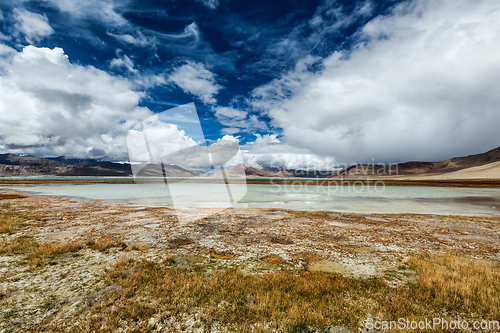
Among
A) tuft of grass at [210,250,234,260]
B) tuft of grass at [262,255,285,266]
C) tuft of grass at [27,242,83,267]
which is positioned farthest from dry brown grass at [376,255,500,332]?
tuft of grass at [27,242,83,267]

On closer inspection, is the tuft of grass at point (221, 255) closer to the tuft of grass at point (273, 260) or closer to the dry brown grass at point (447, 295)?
the tuft of grass at point (273, 260)

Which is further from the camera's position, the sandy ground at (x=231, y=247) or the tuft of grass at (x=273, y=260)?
the tuft of grass at (x=273, y=260)

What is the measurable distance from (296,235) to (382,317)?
9255 millimetres

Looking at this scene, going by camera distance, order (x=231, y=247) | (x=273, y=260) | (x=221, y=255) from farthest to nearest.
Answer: (x=231, y=247) < (x=221, y=255) < (x=273, y=260)

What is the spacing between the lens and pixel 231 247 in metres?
12.2

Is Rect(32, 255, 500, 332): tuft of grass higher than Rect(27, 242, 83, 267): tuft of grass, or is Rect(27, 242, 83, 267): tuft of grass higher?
Rect(27, 242, 83, 267): tuft of grass

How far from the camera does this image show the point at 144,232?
1523 cm

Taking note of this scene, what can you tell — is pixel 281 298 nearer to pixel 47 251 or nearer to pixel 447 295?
pixel 447 295

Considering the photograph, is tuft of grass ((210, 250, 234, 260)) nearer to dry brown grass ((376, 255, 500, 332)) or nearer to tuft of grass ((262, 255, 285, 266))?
tuft of grass ((262, 255, 285, 266))

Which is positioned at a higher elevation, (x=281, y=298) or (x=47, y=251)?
(x=47, y=251)

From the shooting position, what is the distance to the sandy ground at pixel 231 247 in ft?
24.3

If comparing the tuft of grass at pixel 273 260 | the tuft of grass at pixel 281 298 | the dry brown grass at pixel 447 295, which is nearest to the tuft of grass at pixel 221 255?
the tuft of grass at pixel 281 298

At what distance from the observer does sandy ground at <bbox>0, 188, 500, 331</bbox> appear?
7.39 m

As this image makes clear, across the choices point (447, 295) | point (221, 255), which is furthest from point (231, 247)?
point (447, 295)
